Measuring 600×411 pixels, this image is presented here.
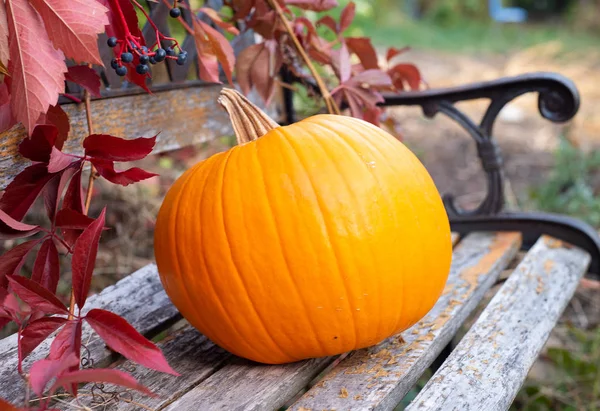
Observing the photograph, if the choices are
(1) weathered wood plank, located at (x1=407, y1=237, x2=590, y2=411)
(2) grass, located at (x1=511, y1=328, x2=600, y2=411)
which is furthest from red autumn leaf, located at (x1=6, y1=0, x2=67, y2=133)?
(2) grass, located at (x1=511, y1=328, x2=600, y2=411)

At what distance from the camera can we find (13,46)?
0.75 metres

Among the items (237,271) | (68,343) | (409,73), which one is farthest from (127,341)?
(409,73)

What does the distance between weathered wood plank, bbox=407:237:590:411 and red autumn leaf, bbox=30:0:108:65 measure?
67cm

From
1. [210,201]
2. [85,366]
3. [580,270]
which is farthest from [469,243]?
[85,366]

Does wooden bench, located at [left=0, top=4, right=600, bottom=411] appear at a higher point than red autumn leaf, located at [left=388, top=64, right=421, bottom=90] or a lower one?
lower

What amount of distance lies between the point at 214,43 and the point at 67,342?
2.09 ft

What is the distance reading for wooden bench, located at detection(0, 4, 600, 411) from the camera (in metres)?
0.96

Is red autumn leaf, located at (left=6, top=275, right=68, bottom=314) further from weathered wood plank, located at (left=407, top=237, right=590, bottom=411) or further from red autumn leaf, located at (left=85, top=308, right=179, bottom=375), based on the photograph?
weathered wood plank, located at (left=407, top=237, right=590, bottom=411)

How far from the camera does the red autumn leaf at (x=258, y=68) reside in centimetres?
144

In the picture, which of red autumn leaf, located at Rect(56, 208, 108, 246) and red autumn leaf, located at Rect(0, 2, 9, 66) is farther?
red autumn leaf, located at Rect(56, 208, 108, 246)

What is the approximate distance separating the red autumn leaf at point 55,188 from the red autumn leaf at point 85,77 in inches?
7.5

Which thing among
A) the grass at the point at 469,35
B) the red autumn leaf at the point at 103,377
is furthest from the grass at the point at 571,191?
the grass at the point at 469,35

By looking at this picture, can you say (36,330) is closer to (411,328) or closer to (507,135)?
(411,328)

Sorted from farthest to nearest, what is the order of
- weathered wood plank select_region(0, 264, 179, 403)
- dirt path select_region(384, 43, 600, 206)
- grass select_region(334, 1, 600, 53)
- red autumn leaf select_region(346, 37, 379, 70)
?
grass select_region(334, 1, 600, 53) → dirt path select_region(384, 43, 600, 206) → red autumn leaf select_region(346, 37, 379, 70) → weathered wood plank select_region(0, 264, 179, 403)
